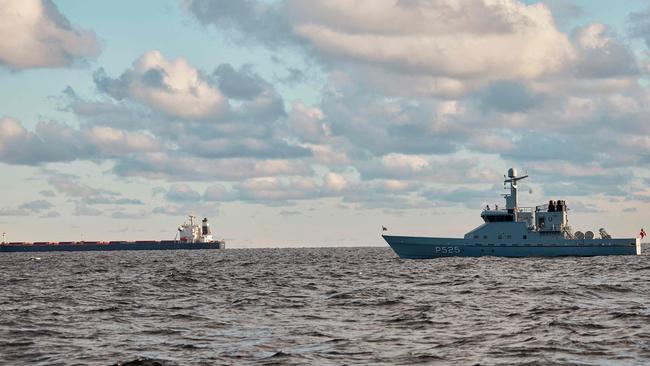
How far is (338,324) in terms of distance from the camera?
32.2m

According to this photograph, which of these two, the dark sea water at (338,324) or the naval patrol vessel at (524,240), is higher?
the naval patrol vessel at (524,240)

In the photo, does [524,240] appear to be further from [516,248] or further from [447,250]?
[447,250]

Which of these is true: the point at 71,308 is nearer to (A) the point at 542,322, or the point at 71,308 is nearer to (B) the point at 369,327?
(B) the point at 369,327

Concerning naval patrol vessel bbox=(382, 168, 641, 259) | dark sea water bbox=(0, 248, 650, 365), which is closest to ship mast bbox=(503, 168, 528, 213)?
naval patrol vessel bbox=(382, 168, 641, 259)

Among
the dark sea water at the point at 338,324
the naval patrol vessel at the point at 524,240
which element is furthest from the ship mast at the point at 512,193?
the dark sea water at the point at 338,324

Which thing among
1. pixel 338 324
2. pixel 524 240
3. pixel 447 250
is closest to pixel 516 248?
pixel 524 240

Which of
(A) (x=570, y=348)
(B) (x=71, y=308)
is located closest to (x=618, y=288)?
(A) (x=570, y=348)

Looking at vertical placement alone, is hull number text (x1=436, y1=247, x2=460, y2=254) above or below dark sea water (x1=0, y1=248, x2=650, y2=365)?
above

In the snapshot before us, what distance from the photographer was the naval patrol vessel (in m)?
94.2

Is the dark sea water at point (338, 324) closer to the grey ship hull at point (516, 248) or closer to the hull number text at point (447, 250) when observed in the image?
the grey ship hull at point (516, 248)

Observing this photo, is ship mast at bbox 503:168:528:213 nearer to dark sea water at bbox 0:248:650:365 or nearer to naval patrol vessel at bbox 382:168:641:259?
naval patrol vessel at bbox 382:168:641:259

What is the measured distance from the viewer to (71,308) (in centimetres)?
4025

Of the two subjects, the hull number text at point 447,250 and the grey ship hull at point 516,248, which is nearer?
the grey ship hull at point 516,248

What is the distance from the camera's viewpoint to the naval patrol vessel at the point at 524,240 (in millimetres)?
94250
